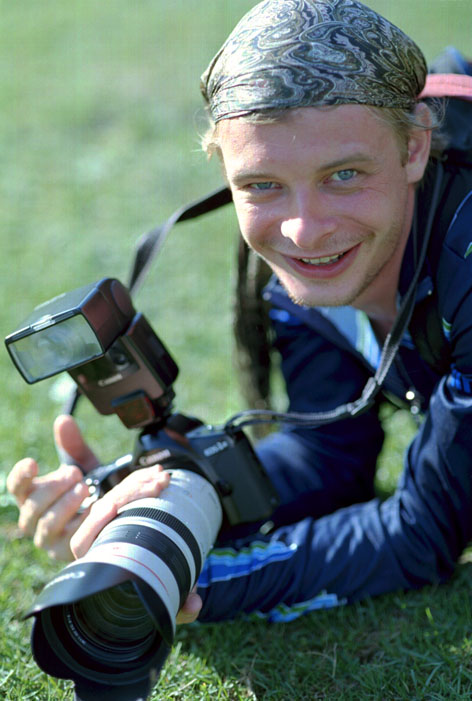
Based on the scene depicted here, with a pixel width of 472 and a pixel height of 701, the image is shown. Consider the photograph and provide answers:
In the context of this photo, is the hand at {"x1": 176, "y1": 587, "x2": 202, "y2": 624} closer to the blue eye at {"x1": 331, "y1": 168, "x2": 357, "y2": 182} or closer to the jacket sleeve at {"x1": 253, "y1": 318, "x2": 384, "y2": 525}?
the jacket sleeve at {"x1": 253, "y1": 318, "x2": 384, "y2": 525}

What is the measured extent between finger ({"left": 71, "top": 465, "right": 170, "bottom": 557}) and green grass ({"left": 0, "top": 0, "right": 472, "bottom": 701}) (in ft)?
1.48

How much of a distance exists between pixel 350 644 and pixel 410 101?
1388mm

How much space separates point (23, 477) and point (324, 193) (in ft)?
3.45

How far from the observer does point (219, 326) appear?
4.05 meters

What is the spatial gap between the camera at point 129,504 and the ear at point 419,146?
2.55 feet

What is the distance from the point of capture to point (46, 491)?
222 cm

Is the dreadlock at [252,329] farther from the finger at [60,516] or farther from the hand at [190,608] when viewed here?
the hand at [190,608]

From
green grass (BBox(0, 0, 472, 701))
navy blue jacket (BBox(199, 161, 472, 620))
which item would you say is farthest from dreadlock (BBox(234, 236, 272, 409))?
green grass (BBox(0, 0, 472, 701))

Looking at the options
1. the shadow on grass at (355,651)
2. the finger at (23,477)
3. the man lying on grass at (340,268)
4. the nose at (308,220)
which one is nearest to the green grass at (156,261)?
the shadow on grass at (355,651)

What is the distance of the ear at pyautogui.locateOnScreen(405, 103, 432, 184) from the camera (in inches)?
82.8

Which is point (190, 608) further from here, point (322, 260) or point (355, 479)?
point (355, 479)

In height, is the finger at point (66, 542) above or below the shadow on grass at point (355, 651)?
above

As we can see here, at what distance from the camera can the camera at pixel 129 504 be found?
164 cm

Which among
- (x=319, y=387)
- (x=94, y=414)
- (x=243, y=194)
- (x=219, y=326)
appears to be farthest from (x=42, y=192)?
(x=243, y=194)
